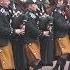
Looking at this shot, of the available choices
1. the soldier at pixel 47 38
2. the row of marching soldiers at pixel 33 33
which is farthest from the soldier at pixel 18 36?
the soldier at pixel 47 38

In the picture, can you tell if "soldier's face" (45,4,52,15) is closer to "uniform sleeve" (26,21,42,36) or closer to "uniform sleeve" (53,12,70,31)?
"uniform sleeve" (53,12,70,31)

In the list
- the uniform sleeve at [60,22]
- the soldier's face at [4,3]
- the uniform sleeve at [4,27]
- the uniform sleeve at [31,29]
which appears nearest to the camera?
the uniform sleeve at [4,27]

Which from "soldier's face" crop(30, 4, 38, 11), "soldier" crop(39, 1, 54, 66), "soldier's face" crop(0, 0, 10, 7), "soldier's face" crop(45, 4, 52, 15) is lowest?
"soldier" crop(39, 1, 54, 66)

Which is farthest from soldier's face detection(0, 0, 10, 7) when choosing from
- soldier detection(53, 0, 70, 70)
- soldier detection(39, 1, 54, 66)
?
soldier detection(53, 0, 70, 70)

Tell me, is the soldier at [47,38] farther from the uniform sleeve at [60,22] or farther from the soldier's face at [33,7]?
the soldier's face at [33,7]

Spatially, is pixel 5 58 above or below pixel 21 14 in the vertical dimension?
below

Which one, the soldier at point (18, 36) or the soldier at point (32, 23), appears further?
the soldier at point (32, 23)

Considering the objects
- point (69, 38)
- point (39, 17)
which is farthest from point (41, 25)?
point (69, 38)

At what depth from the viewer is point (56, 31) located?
7.24 metres

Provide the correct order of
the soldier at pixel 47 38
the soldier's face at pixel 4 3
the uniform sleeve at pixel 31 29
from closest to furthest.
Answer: the soldier's face at pixel 4 3 → the uniform sleeve at pixel 31 29 → the soldier at pixel 47 38

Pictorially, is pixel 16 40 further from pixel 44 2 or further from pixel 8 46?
pixel 44 2

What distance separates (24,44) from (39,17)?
0.53 m

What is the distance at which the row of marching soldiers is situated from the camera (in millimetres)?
6602

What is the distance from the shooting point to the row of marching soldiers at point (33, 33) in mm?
6602
